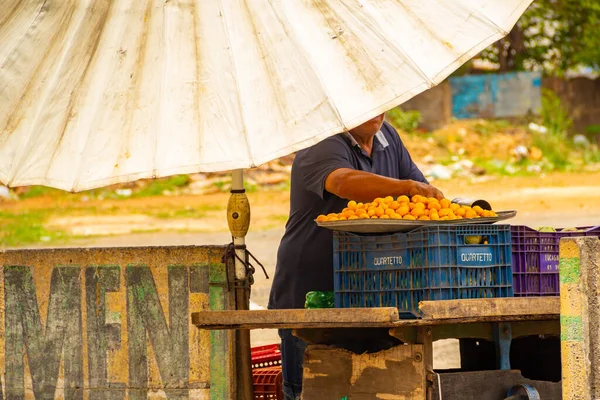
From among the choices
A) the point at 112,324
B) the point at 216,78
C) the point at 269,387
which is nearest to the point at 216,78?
the point at 216,78

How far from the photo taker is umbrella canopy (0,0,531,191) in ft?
12.1

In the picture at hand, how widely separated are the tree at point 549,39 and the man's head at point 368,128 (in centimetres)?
2375

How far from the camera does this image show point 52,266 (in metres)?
4.89

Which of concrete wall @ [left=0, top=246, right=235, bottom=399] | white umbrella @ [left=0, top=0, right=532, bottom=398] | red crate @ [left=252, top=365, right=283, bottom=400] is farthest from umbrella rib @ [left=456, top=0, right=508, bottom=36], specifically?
red crate @ [left=252, top=365, right=283, bottom=400]

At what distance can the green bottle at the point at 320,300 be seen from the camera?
14.5 feet

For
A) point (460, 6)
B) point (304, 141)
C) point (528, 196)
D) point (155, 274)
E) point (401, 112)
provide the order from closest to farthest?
point (304, 141)
point (460, 6)
point (155, 274)
point (528, 196)
point (401, 112)

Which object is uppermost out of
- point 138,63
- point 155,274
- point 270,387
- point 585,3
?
point 585,3

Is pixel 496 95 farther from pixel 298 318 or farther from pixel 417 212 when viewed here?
pixel 298 318

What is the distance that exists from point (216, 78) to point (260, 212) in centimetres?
1507

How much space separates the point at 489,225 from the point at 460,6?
2.74 feet

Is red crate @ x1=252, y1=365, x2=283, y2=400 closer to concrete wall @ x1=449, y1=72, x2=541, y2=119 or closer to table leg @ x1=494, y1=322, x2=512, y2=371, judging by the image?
table leg @ x1=494, y1=322, x2=512, y2=371

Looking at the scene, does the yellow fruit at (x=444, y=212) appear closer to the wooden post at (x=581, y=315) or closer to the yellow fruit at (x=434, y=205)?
the yellow fruit at (x=434, y=205)

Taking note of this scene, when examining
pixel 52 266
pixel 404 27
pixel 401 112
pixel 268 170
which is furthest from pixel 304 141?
pixel 401 112

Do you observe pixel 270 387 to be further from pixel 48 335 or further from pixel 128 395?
pixel 48 335
